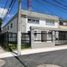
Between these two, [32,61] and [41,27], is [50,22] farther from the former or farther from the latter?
[32,61]

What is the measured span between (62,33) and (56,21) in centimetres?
586

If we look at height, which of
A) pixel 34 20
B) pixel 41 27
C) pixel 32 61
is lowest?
pixel 32 61

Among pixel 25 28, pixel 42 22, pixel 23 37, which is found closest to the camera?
pixel 23 37

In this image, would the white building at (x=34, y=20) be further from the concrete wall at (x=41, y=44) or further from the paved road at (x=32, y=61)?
the paved road at (x=32, y=61)

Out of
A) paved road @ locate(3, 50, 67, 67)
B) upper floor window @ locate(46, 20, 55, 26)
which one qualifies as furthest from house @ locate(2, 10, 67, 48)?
paved road @ locate(3, 50, 67, 67)

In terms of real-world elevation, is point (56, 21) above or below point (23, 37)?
above

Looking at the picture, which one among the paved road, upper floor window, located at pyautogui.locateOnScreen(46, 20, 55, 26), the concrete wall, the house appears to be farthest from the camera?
upper floor window, located at pyautogui.locateOnScreen(46, 20, 55, 26)

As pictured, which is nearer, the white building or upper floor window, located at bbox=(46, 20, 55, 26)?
the white building

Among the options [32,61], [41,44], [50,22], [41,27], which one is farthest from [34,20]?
[32,61]

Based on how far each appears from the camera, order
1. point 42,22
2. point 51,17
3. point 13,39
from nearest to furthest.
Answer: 1. point 13,39
2. point 42,22
3. point 51,17

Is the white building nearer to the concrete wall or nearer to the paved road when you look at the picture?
the concrete wall

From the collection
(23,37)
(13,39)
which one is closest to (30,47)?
(23,37)

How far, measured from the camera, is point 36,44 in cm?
2242

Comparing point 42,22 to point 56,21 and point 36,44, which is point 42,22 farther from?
point 36,44
